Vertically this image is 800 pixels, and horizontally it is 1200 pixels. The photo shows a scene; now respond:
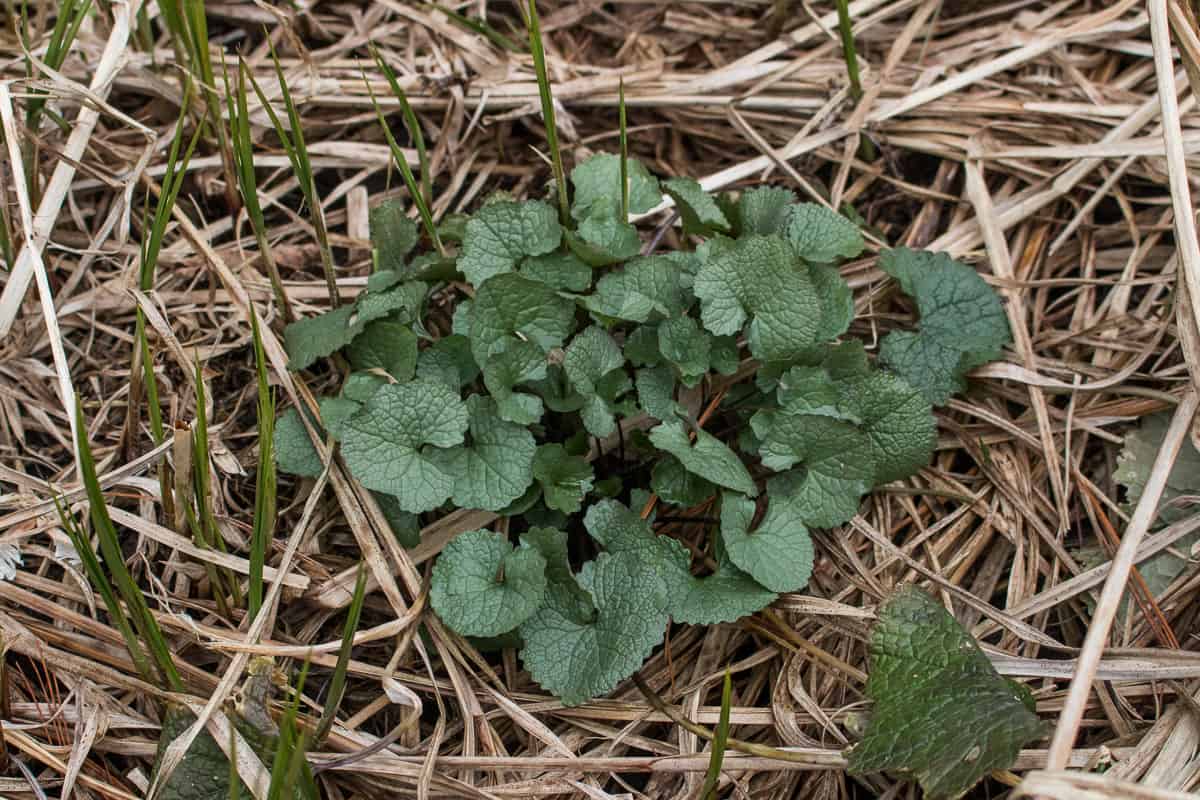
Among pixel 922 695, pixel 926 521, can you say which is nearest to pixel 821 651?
pixel 922 695

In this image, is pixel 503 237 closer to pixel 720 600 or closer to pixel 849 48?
pixel 720 600

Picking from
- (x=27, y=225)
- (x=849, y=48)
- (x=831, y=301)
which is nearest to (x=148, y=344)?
(x=27, y=225)

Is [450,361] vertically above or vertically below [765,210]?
below

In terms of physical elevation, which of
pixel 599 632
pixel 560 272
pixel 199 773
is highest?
pixel 560 272

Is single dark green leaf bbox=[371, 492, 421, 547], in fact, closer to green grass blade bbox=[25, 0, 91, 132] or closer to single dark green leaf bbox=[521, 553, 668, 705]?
single dark green leaf bbox=[521, 553, 668, 705]

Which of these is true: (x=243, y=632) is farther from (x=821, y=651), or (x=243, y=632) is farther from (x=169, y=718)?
(x=821, y=651)

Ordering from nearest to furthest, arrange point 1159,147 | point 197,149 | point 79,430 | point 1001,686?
point 79,430 → point 1001,686 → point 1159,147 → point 197,149

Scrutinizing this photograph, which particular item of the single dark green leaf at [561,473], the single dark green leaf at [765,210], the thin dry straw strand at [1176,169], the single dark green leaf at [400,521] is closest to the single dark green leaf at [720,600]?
the single dark green leaf at [561,473]
